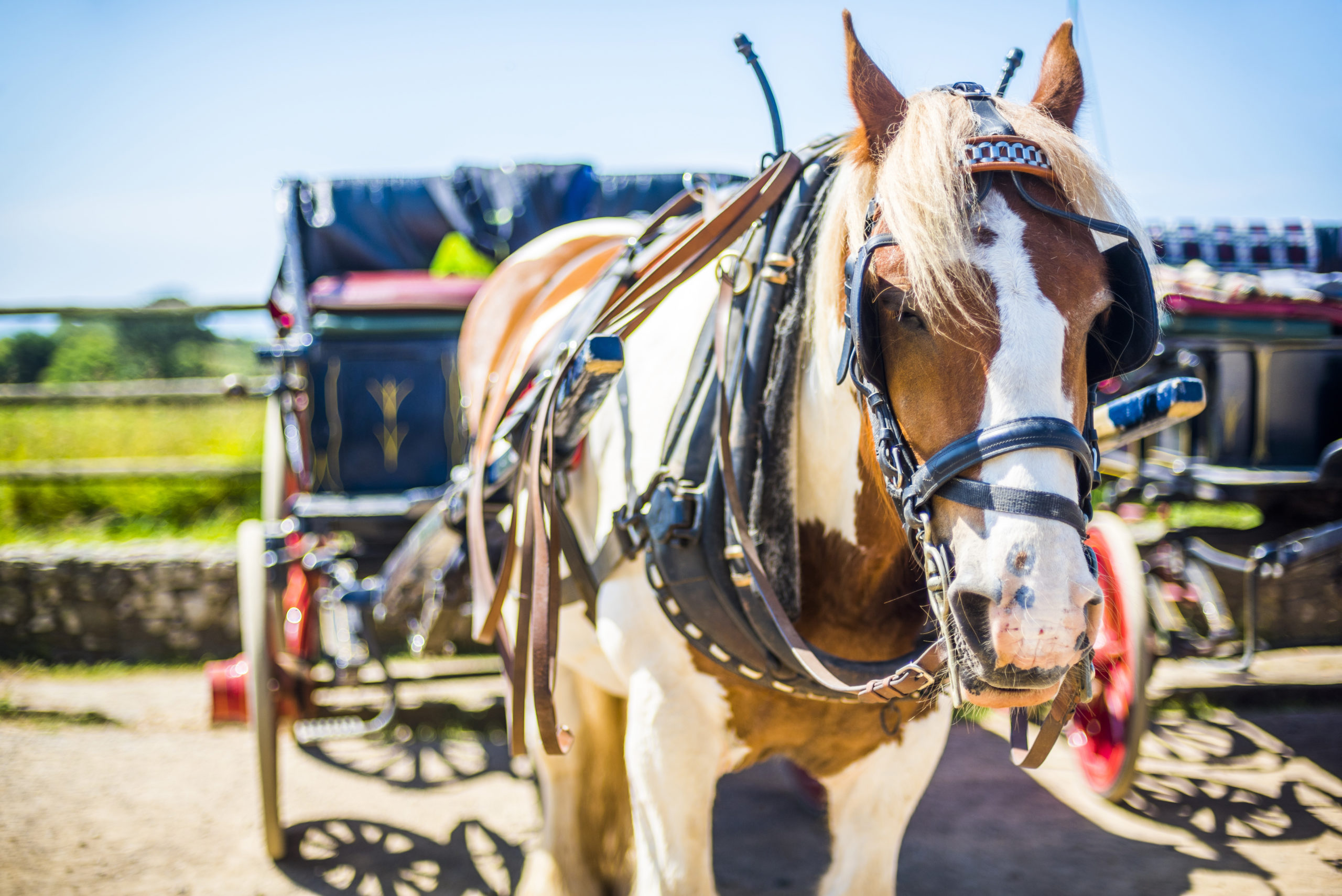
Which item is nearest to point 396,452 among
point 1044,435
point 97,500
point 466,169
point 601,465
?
point 466,169

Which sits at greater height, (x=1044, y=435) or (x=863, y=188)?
(x=863, y=188)

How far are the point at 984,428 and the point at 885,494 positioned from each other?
0.29 meters

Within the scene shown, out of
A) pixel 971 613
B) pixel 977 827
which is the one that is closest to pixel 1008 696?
pixel 971 613

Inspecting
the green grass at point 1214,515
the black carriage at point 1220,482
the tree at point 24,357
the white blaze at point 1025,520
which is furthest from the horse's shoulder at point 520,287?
the tree at point 24,357

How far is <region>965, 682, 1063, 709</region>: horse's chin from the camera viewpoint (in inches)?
38.2

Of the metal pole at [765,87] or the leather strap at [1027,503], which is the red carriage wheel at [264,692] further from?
the leather strap at [1027,503]

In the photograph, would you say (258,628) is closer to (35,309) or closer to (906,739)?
(906,739)

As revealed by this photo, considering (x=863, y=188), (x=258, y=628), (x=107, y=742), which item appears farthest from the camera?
(x=107, y=742)

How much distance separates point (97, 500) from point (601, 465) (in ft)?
15.8

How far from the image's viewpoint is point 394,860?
8.45 ft

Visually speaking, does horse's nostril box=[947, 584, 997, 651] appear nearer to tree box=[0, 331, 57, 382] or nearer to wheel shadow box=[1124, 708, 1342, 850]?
wheel shadow box=[1124, 708, 1342, 850]

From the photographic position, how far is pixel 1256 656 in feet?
13.4

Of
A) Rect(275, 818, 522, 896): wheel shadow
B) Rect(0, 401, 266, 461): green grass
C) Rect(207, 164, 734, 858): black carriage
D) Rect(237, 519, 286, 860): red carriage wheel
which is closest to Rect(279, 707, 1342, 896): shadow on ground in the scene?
Rect(275, 818, 522, 896): wheel shadow

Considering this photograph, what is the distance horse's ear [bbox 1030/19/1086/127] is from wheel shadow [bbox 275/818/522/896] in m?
2.38
